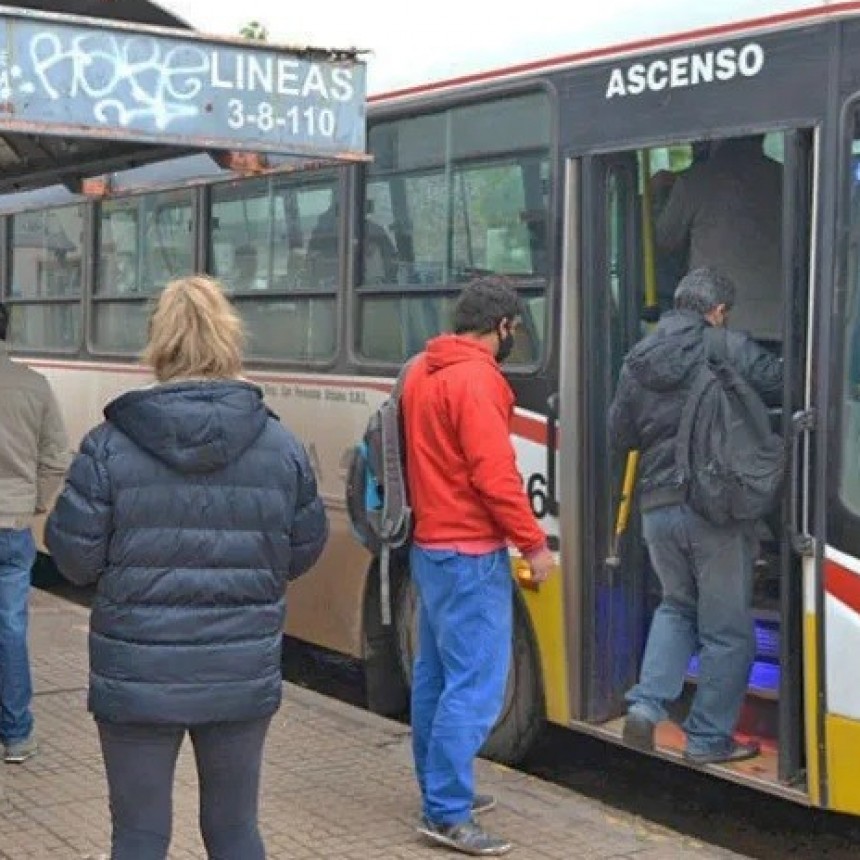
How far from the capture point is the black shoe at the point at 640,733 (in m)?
5.28

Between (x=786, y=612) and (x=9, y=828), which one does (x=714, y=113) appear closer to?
(x=786, y=612)

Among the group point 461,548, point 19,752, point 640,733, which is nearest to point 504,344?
point 461,548

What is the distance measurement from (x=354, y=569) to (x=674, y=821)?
174 cm

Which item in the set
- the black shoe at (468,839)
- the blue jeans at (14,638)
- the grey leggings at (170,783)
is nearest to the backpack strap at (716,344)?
the black shoe at (468,839)

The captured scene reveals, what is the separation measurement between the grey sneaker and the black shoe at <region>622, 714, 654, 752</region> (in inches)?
86.5

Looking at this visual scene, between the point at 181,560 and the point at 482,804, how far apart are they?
2.11 metres

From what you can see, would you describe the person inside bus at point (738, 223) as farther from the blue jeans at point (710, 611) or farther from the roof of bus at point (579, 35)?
the blue jeans at point (710, 611)

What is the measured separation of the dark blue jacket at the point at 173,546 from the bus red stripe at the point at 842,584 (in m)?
1.91

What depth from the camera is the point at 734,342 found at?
5.10 m

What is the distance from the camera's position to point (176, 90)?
418cm

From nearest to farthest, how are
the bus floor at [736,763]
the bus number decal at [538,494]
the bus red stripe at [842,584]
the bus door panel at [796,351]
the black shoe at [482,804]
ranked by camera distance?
the bus red stripe at [842,584]
the bus door panel at [796,351]
the bus floor at [736,763]
the black shoe at [482,804]
the bus number decal at [538,494]

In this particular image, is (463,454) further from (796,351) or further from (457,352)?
(796,351)

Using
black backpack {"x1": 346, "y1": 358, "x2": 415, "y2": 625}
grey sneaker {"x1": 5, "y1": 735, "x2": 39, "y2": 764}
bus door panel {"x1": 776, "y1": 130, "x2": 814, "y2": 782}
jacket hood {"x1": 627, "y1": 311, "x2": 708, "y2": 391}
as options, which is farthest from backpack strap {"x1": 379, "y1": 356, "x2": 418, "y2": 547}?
grey sneaker {"x1": 5, "y1": 735, "x2": 39, "y2": 764}

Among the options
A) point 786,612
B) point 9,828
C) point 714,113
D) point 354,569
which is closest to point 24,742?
point 9,828
